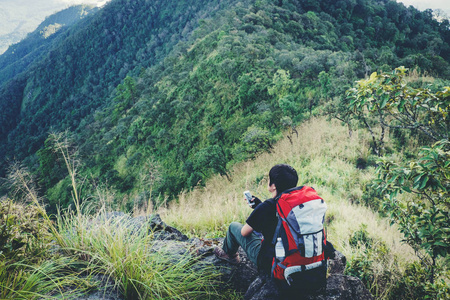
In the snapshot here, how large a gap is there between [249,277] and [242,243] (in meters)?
0.34

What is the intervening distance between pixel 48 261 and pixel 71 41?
4313 inches

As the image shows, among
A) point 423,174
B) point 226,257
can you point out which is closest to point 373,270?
point 423,174

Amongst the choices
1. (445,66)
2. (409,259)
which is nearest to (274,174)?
(409,259)

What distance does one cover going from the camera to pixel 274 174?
6.61 feet

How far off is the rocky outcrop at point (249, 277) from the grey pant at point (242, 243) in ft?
0.52

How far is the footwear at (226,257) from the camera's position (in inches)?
96.3

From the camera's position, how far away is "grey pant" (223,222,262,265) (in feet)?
7.48

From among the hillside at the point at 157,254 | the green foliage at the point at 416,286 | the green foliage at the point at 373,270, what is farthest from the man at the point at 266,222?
the green foliage at the point at 416,286

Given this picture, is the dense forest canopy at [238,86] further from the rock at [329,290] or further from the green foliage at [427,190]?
the green foliage at [427,190]

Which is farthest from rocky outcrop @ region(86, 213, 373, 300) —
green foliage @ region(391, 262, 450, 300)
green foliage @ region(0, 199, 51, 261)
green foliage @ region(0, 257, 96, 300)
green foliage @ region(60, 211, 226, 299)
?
green foliage @ region(0, 199, 51, 261)

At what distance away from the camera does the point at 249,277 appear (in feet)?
7.64

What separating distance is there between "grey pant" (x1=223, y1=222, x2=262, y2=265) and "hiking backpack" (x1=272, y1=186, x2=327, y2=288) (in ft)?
1.39

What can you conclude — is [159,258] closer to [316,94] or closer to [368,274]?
→ [368,274]

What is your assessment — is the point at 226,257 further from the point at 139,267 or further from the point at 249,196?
the point at 139,267
